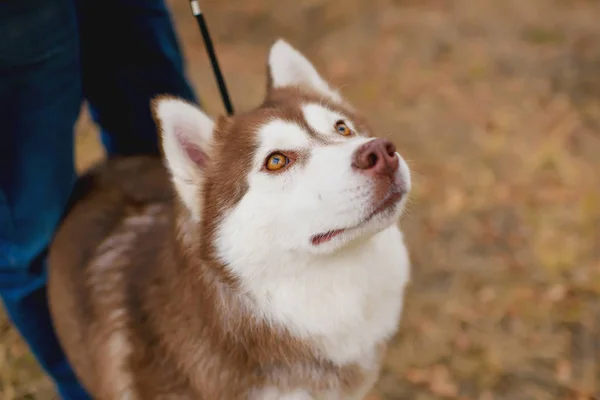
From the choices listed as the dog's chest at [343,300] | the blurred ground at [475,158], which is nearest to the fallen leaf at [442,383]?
the blurred ground at [475,158]

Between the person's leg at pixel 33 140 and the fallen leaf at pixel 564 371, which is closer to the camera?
the person's leg at pixel 33 140

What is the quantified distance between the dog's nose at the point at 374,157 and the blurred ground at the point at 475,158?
741 millimetres

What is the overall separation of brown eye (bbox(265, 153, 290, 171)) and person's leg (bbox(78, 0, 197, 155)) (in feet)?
2.87

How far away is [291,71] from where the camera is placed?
1.72 meters

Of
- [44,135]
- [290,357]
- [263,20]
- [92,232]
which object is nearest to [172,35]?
[44,135]

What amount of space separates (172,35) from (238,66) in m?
2.17

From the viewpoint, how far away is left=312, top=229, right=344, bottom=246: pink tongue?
4.36ft

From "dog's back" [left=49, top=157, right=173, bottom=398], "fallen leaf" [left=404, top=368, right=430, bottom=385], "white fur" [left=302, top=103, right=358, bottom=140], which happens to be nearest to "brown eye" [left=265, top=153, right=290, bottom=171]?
"white fur" [left=302, top=103, right=358, bottom=140]

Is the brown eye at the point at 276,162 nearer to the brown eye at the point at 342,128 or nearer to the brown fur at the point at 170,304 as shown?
the brown fur at the point at 170,304

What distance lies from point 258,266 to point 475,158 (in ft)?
7.46

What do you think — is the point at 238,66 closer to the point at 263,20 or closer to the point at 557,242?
the point at 263,20

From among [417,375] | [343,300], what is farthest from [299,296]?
[417,375]

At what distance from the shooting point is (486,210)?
9.86 feet

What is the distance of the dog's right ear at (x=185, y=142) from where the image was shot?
4.54 feet
